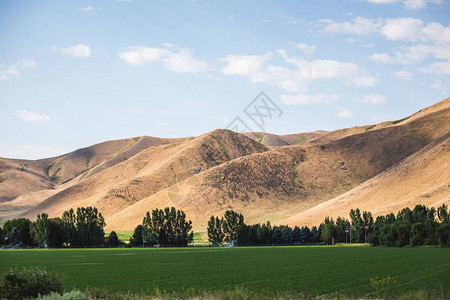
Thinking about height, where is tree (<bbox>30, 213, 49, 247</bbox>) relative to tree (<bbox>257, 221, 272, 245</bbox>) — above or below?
above

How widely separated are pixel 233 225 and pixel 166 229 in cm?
1754

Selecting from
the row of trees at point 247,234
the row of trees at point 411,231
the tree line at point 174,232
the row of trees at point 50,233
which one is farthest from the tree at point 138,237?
the row of trees at point 411,231

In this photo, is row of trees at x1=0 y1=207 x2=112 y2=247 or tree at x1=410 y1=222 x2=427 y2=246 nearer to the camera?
tree at x1=410 y1=222 x2=427 y2=246

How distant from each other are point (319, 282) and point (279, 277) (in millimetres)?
5013

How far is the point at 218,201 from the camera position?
192 metres

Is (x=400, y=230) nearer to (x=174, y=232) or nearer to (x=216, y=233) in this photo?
(x=216, y=233)

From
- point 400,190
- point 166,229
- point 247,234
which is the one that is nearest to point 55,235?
point 166,229

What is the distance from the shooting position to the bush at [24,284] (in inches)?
905

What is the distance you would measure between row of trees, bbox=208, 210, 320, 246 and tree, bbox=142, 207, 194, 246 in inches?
282

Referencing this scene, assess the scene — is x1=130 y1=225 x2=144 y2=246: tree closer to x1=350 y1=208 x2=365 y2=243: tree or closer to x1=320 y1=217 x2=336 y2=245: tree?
x1=320 y1=217 x2=336 y2=245: tree

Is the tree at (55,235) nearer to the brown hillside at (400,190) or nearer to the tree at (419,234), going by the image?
the brown hillside at (400,190)

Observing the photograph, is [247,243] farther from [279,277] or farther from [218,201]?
[279,277]

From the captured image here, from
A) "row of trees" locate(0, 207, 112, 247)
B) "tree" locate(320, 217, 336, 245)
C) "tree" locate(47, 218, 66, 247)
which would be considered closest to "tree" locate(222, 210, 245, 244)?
"tree" locate(320, 217, 336, 245)

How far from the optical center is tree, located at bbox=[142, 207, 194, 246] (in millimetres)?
122000
